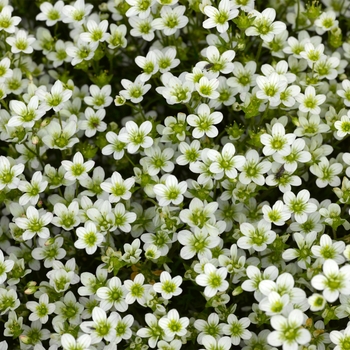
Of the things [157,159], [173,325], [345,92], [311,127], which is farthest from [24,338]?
[345,92]

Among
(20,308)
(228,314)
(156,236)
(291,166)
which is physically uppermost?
(291,166)

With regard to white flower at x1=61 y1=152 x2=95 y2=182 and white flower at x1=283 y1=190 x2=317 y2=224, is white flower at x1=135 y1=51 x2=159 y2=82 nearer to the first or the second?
white flower at x1=61 y1=152 x2=95 y2=182

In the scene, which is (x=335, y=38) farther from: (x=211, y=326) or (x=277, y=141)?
(x=211, y=326)

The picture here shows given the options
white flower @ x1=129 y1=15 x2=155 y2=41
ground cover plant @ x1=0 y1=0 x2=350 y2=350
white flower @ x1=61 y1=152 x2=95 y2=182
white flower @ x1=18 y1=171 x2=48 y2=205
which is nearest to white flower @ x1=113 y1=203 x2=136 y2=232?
ground cover plant @ x1=0 y1=0 x2=350 y2=350

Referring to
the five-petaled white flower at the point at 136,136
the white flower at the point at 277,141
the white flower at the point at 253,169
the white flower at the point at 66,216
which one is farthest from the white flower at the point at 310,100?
the white flower at the point at 66,216

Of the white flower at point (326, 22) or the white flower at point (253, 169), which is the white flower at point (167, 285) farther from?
the white flower at point (326, 22)

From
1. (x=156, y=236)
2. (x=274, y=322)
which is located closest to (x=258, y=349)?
(x=274, y=322)

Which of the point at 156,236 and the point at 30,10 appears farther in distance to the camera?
the point at 30,10

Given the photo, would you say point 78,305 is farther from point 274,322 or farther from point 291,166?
→ point 291,166
